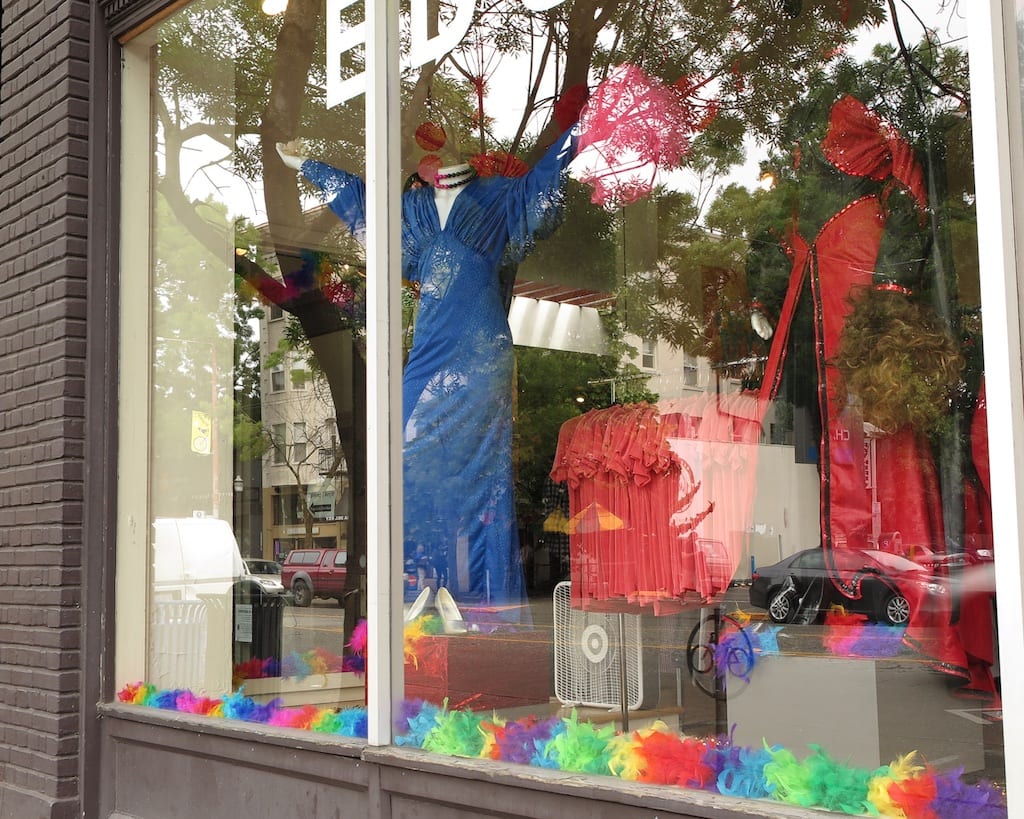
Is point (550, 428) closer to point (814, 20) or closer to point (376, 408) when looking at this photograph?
point (376, 408)

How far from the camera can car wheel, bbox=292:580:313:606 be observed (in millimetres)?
4105

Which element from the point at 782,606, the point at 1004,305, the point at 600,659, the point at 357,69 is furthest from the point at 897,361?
the point at 357,69

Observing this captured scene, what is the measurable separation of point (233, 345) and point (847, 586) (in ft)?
7.97

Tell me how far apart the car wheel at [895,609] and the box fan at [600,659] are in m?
0.65

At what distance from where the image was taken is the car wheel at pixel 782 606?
3336mm

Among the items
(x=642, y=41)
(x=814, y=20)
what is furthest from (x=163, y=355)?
(x=814, y=20)

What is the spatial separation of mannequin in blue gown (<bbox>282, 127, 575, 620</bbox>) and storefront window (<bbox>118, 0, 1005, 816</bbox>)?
0.01 metres

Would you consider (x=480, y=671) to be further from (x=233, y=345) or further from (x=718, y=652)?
(x=233, y=345)

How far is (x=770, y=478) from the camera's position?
3.40 meters

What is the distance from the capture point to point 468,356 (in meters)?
3.98

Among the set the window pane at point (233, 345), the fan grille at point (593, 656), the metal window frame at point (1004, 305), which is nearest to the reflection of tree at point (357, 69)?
the window pane at point (233, 345)

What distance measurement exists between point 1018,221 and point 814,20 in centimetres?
223

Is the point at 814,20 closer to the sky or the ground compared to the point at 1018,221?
closer to the sky

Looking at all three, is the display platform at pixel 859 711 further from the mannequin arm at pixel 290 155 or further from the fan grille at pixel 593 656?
the mannequin arm at pixel 290 155
